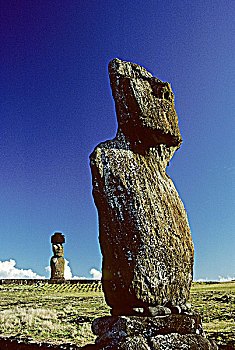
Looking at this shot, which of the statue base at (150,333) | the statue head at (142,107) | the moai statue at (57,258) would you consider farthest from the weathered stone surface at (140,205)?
the moai statue at (57,258)

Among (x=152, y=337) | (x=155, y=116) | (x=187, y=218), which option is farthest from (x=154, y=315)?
(x=155, y=116)

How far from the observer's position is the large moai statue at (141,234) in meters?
5.77

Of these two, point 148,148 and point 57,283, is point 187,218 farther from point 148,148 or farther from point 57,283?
point 57,283

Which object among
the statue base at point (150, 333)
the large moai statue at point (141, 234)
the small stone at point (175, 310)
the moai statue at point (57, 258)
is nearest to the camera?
the statue base at point (150, 333)

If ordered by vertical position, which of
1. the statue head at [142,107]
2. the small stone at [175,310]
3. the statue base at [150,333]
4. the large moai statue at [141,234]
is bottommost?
the statue base at [150,333]

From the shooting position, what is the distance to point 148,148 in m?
7.27

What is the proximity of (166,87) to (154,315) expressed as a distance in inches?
204

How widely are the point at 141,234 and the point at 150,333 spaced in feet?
5.59

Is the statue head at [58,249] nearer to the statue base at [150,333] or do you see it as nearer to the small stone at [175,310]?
the statue base at [150,333]

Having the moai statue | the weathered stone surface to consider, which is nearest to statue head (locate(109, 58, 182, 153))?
the weathered stone surface

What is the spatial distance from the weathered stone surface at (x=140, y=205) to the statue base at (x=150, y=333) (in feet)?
0.91

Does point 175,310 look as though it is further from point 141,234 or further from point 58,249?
point 58,249

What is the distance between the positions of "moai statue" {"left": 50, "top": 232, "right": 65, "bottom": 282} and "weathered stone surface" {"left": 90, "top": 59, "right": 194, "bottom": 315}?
2954 centimetres

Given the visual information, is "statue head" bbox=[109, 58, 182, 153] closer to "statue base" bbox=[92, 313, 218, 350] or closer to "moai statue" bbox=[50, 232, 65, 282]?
"statue base" bbox=[92, 313, 218, 350]
